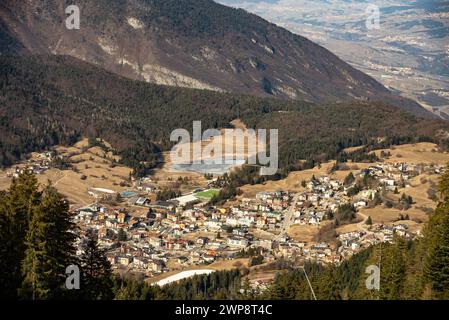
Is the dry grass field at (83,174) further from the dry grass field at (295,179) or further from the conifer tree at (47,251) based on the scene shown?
the conifer tree at (47,251)

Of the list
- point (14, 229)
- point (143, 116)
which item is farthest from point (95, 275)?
point (143, 116)

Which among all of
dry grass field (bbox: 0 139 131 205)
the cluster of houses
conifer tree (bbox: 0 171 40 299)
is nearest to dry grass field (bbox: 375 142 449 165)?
the cluster of houses

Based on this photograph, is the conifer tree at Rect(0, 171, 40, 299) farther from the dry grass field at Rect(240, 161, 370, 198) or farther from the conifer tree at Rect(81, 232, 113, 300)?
the dry grass field at Rect(240, 161, 370, 198)


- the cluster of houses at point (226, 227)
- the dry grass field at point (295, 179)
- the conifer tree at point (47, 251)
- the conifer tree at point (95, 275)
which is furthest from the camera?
the dry grass field at point (295, 179)

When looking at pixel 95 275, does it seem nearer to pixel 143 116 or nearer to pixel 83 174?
pixel 83 174

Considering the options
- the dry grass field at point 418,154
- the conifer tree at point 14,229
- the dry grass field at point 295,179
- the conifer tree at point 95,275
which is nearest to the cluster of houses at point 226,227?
the dry grass field at point 295,179

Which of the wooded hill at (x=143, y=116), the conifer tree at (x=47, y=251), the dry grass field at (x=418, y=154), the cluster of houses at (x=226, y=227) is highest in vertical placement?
the wooded hill at (x=143, y=116)

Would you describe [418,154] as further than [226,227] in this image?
Yes

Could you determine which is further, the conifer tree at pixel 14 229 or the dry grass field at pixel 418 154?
the dry grass field at pixel 418 154
